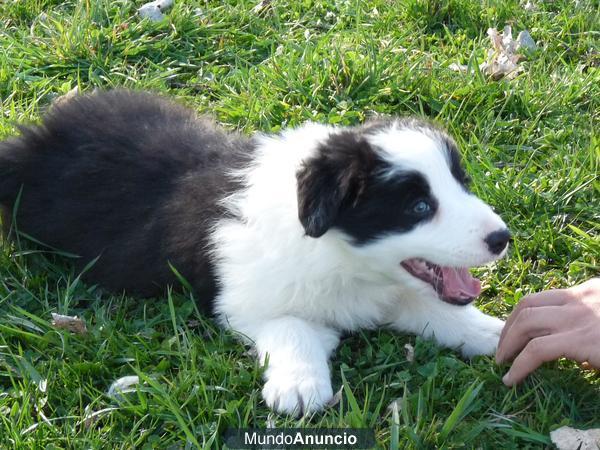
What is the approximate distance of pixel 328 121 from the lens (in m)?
4.32

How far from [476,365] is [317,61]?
203 cm

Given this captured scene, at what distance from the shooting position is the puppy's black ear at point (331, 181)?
9.68ft

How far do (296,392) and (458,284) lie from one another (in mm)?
700

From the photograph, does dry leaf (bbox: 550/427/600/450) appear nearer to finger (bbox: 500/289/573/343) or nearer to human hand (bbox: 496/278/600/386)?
human hand (bbox: 496/278/600/386)

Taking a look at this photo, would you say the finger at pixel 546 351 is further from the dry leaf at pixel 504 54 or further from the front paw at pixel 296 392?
the dry leaf at pixel 504 54

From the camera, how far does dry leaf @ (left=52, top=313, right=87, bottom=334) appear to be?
332 centimetres

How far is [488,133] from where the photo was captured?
4273 mm

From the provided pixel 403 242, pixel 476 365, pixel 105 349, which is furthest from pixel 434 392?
pixel 105 349

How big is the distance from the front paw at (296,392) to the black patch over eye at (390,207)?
500 mm

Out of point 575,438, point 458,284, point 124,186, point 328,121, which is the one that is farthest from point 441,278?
point 328,121

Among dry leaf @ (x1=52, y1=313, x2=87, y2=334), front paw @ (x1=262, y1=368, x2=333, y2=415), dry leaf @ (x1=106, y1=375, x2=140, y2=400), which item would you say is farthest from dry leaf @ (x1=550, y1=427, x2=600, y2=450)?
dry leaf @ (x1=52, y1=313, x2=87, y2=334)

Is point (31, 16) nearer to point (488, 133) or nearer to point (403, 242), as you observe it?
point (488, 133)

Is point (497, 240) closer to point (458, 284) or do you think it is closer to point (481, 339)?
point (458, 284)

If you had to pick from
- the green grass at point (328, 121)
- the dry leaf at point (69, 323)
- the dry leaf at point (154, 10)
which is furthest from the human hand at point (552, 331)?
the dry leaf at point (154, 10)
